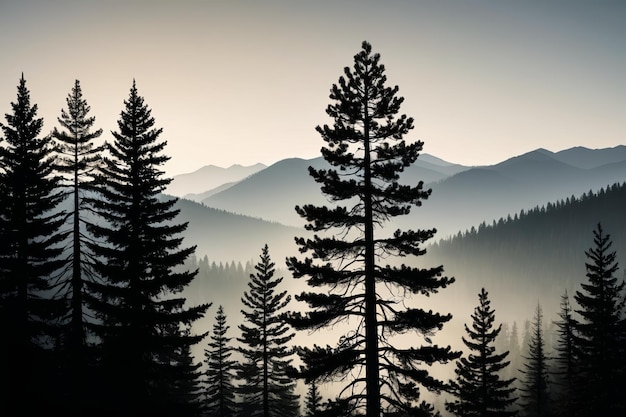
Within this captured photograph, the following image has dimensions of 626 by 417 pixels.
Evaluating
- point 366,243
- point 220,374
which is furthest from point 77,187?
point 220,374

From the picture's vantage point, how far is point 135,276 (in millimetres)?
15984

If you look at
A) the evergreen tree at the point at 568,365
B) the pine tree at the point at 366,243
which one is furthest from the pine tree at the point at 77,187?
the evergreen tree at the point at 568,365

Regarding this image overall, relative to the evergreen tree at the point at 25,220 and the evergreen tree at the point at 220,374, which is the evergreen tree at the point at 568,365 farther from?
the evergreen tree at the point at 25,220

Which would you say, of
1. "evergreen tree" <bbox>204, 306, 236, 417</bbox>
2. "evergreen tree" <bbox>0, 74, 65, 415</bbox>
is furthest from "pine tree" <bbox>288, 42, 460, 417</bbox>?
"evergreen tree" <bbox>204, 306, 236, 417</bbox>

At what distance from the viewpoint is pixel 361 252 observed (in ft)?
43.3

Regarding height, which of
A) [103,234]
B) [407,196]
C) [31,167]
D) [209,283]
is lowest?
[209,283]

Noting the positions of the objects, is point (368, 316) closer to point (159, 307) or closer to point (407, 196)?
point (407, 196)

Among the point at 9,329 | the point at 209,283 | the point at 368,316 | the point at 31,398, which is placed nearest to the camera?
the point at 368,316

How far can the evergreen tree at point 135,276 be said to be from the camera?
51.4 feet

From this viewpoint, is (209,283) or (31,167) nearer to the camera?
(31,167)

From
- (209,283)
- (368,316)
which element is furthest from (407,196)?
(209,283)

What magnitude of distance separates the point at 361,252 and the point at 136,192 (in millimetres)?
10080

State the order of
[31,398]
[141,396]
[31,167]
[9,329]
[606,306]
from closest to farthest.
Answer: [31,398] → [141,396] → [9,329] → [31,167] → [606,306]

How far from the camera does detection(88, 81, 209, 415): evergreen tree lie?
15680 mm
